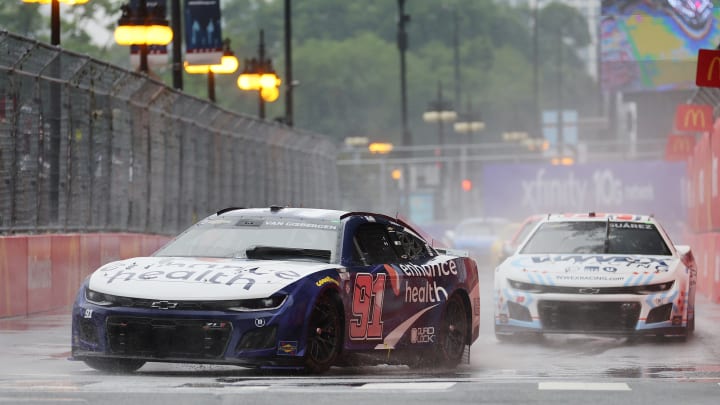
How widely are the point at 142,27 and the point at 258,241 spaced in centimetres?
1524

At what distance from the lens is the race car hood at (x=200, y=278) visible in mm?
11552

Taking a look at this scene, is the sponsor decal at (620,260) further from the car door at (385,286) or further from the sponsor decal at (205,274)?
the sponsor decal at (205,274)

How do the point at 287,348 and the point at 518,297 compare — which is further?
the point at 518,297

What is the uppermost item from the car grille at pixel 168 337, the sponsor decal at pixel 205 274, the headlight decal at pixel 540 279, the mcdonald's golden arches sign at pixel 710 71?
the mcdonald's golden arches sign at pixel 710 71

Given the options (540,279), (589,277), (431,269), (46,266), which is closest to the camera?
(431,269)

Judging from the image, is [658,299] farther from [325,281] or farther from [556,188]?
[556,188]

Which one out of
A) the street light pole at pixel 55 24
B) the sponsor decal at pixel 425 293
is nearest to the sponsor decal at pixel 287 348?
the sponsor decal at pixel 425 293

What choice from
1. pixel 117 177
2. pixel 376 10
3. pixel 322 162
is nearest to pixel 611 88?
pixel 322 162

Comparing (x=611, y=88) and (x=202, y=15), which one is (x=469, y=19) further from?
(x=202, y=15)

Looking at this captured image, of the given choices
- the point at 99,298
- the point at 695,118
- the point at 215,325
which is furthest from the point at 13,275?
the point at 695,118

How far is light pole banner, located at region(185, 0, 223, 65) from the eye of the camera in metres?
33.2

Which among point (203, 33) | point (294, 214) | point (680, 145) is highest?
point (203, 33)

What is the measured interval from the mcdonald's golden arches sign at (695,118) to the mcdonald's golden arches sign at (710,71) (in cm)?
1164

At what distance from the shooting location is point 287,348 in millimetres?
11531
